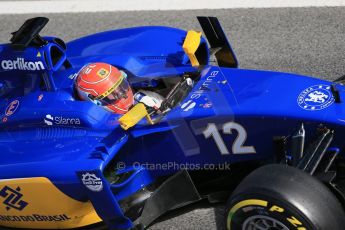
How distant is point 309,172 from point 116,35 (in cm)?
226

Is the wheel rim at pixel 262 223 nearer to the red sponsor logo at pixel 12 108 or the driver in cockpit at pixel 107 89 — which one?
the driver in cockpit at pixel 107 89

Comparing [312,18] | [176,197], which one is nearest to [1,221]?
[176,197]

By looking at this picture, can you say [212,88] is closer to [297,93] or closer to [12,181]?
[297,93]

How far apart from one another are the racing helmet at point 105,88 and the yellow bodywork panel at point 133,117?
1.20ft

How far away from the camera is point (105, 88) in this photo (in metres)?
4.34

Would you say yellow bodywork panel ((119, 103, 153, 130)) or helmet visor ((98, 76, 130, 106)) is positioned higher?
yellow bodywork panel ((119, 103, 153, 130))

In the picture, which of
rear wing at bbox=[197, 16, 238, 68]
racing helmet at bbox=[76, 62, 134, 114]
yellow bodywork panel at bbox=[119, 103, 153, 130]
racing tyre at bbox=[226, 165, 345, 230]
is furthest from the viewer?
rear wing at bbox=[197, 16, 238, 68]

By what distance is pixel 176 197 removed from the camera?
4211 mm

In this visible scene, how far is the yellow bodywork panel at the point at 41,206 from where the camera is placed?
415cm

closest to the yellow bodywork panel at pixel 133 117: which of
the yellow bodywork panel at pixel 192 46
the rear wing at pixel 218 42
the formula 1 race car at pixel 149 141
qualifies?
the formula 1 race car at pixel 149 141

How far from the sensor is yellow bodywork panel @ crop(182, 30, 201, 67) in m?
4.62

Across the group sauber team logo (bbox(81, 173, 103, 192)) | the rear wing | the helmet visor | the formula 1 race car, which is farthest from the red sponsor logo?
the rear wing

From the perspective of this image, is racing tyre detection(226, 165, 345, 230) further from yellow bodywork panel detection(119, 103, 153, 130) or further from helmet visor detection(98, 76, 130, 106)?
helmet visor detection(98, 76, 130, 106)

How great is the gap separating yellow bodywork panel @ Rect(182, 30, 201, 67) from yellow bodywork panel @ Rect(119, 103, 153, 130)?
0.77 meters
